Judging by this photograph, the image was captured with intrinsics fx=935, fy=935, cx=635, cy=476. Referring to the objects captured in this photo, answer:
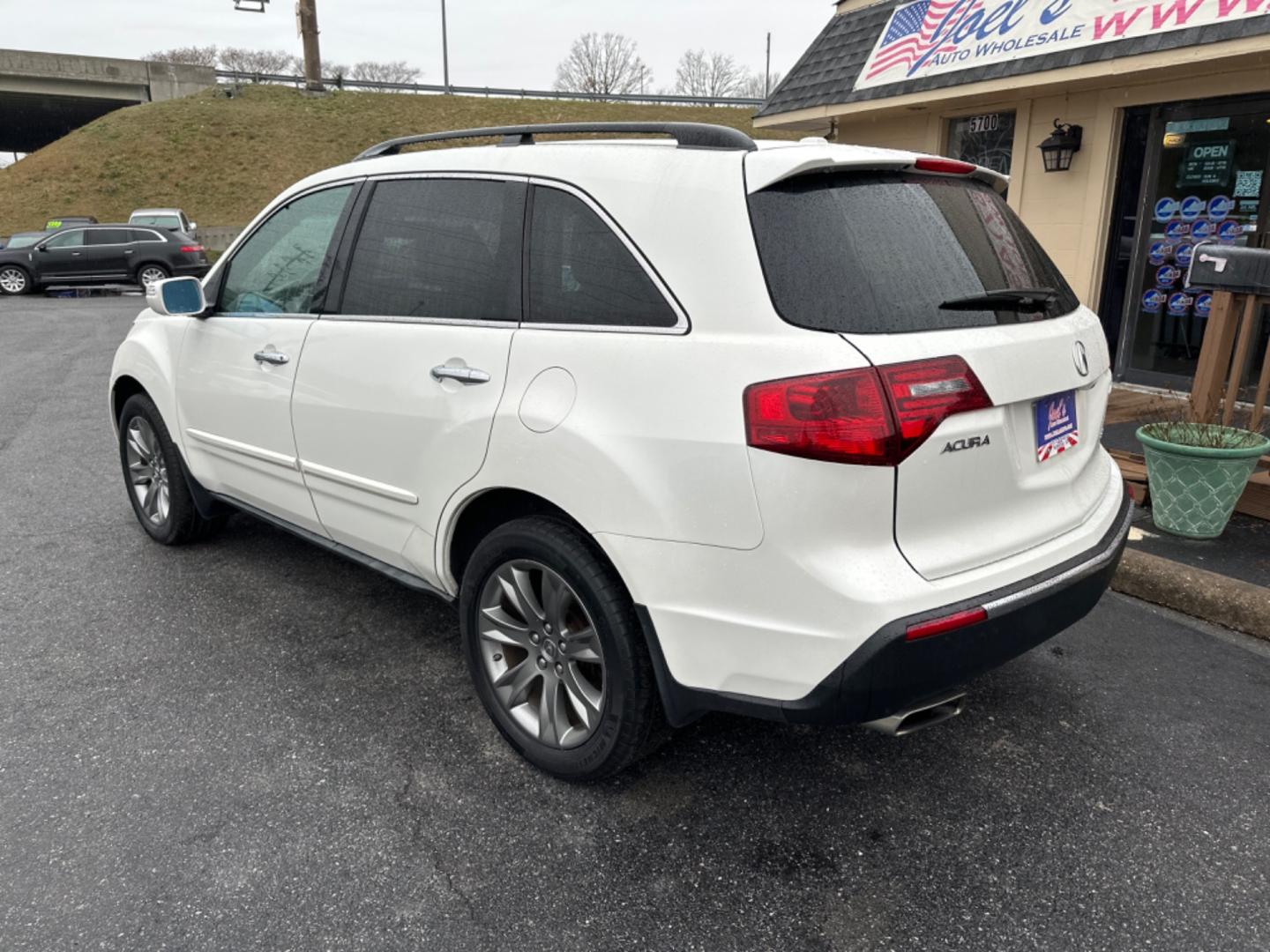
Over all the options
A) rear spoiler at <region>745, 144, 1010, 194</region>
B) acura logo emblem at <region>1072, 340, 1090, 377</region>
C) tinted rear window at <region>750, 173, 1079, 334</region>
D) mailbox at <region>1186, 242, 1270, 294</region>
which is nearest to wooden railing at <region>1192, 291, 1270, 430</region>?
mailbox at <region>1186, 242, 1270, 294</region>

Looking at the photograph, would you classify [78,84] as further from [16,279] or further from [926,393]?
[926,393]

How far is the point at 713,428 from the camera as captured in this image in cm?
214

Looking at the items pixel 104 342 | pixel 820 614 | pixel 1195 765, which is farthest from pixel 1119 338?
pixel 104 342

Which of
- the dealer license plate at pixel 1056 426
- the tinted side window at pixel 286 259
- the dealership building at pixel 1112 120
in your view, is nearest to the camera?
the dealer license plate at pixel 1056 426

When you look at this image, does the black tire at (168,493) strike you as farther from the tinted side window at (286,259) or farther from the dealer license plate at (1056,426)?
the dealer license plate at (1056,426)

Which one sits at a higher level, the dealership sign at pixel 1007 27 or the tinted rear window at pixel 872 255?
the dealership sign at pixel 1007 27

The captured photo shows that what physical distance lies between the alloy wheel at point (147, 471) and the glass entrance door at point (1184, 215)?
7.08 metres

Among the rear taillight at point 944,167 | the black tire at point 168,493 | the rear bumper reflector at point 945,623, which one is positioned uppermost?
the rear taillight at point 944,167

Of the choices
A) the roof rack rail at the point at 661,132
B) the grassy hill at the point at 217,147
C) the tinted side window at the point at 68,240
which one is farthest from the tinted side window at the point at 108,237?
the roof rack rail at the point at 661,132

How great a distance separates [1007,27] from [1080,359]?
20.6 ft

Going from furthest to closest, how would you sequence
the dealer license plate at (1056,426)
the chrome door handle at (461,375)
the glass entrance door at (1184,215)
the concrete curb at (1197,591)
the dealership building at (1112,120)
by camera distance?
the glass entrance door at (1184,215)
the dealership building at (1112,120)
the concrete curb at (1197,591)
the chrome door handle at (461,375)
the dealer license plate at (1056,426)

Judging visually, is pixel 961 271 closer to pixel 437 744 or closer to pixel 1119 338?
pixel 437 744

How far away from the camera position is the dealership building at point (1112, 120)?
263 inches

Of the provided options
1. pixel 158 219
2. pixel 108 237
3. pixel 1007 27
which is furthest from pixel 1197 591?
pixel 158 219
